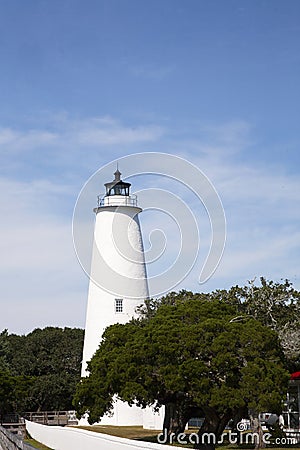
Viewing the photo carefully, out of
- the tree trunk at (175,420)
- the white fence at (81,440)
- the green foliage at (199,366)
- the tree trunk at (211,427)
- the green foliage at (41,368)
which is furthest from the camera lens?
the green foliage at (41,368)

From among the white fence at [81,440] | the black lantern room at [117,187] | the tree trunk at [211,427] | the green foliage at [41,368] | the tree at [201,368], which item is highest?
the black lantern room at [117,187]

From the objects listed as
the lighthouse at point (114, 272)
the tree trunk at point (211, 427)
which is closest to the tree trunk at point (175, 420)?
the tree trunk at point (211, 427)

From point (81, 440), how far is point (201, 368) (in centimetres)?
709

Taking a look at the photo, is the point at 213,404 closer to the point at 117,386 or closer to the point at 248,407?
the point at 248,407

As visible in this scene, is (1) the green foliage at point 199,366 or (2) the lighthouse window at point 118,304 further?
(2) the lighthouse window at point 118,304

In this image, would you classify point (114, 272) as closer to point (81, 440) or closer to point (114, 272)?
point (114, 272)

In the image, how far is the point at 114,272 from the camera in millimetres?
40938

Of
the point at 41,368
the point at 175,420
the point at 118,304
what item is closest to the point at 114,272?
the point at 118,304

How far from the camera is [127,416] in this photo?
3903 centimetres

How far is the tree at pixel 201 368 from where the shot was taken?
Result: 2284 centimetres

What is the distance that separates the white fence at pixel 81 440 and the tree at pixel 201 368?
7.92ft

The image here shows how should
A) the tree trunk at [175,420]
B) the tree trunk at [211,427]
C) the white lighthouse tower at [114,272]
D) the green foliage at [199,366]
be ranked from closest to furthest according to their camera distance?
the green foliage at [199,366] < the tree trunk at [211,427] < the tree trunk at [175,420] < the white lighthouse tower at [114,272]

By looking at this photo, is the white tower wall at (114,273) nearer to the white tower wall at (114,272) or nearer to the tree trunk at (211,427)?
the white tower wall at (114,272)

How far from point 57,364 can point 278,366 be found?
33.8 meters
